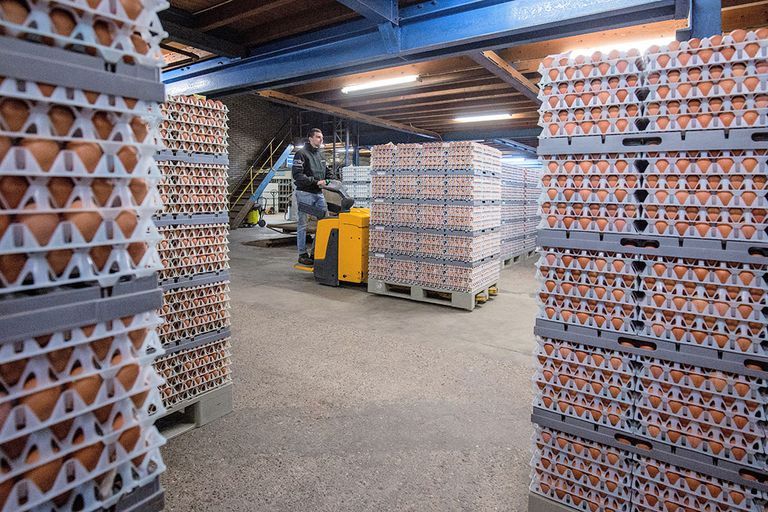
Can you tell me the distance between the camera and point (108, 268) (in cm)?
156

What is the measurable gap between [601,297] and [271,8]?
529cm

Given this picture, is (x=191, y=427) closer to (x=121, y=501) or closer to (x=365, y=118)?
(x=121, y=501)

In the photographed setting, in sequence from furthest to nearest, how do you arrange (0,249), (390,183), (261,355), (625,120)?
(390,183) < (261,355) < (625,120) < (0,249)

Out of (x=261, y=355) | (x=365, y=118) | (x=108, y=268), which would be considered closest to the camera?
(x=108, y=268)

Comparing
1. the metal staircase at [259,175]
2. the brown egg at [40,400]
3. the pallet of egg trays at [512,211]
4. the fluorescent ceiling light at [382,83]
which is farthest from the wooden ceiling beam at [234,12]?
the metal staircase at [259,175]

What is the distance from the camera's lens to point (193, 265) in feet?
12.3

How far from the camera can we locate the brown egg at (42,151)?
137 centimetres

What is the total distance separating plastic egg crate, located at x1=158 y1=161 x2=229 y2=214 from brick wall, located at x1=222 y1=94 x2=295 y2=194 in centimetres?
1700

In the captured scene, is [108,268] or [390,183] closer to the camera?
[108,268]

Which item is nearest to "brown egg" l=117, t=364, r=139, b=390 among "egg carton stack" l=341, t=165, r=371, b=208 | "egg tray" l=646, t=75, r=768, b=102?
"egg tray" l=646, t=75, r=768, b=102

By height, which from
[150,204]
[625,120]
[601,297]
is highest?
[625,120]

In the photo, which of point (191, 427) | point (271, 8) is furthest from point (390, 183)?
point (191, 427)

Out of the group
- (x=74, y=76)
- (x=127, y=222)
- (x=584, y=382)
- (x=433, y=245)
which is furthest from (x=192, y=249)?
(x=433, y=245)

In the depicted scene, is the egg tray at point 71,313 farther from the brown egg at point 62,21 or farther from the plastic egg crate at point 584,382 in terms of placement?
the plastic egg crate at point 584,382
